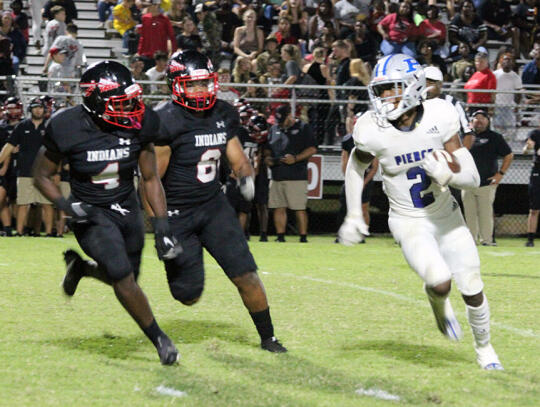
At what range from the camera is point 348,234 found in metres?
5.36

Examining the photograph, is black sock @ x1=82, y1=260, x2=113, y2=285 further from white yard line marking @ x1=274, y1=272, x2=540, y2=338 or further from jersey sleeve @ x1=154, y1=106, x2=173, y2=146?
white yard line marking @ x1=274, y1=272, x2=540, y2=338

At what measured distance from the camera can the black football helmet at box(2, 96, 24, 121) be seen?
12766 mm

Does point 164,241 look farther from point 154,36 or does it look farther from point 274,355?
point 154,36

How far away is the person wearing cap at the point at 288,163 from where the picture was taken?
1253 cm

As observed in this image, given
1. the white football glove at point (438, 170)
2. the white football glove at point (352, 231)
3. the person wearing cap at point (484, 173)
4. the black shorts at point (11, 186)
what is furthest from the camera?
the black shorts at point (11, 186)

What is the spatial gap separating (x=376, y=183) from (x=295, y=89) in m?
2.05

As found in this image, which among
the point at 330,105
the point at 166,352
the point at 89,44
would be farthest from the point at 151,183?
the point at 89,44

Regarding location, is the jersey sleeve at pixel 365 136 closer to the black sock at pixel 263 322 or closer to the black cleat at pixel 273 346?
the black sock at pixel 263 322

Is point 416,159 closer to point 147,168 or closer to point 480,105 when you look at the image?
point 147,168

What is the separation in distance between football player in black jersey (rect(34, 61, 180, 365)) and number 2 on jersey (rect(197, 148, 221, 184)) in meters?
0.39

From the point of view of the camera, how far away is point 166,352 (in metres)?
5.03

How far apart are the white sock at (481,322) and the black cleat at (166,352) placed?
1.62m

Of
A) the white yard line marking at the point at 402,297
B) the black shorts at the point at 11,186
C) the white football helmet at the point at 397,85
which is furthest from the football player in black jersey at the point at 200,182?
the black shorts at the point at 11,186

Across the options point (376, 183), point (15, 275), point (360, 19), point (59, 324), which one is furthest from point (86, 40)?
point (59, 324)
